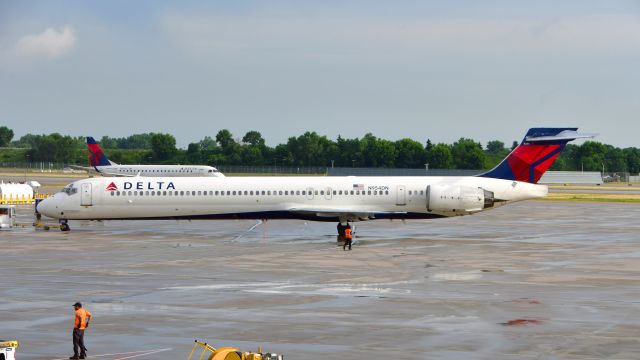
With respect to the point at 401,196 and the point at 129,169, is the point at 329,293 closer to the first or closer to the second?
the point at 401,196

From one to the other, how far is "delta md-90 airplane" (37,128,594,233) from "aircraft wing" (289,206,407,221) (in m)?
0.05

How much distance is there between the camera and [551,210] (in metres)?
75.1

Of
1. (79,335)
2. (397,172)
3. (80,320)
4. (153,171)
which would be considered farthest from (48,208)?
(397,172)

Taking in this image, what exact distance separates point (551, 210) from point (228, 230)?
3187 centimetres

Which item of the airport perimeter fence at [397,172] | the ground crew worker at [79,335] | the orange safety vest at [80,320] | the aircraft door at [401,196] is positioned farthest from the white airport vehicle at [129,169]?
the ground crew worker at [79,335]

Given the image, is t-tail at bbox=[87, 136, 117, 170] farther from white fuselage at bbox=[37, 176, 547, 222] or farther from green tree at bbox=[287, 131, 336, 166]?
green tree at bbox=[287, 131, 336, 166]

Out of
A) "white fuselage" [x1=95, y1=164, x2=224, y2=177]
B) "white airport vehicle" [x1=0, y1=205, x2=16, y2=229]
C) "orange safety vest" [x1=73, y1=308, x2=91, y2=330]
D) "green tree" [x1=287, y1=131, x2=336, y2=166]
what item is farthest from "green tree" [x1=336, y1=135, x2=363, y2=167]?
"orange safety vest" [x1=73, y1=308, x2=91, y2=330]

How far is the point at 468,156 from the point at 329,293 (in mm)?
146409

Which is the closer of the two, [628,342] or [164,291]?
[628,342]

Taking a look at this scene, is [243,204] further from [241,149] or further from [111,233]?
[241,149]

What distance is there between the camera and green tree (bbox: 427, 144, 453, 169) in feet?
551

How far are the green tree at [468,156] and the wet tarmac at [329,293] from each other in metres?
120

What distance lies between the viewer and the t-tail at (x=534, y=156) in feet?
160

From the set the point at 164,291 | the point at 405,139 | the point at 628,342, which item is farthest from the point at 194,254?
the point at 405,139
